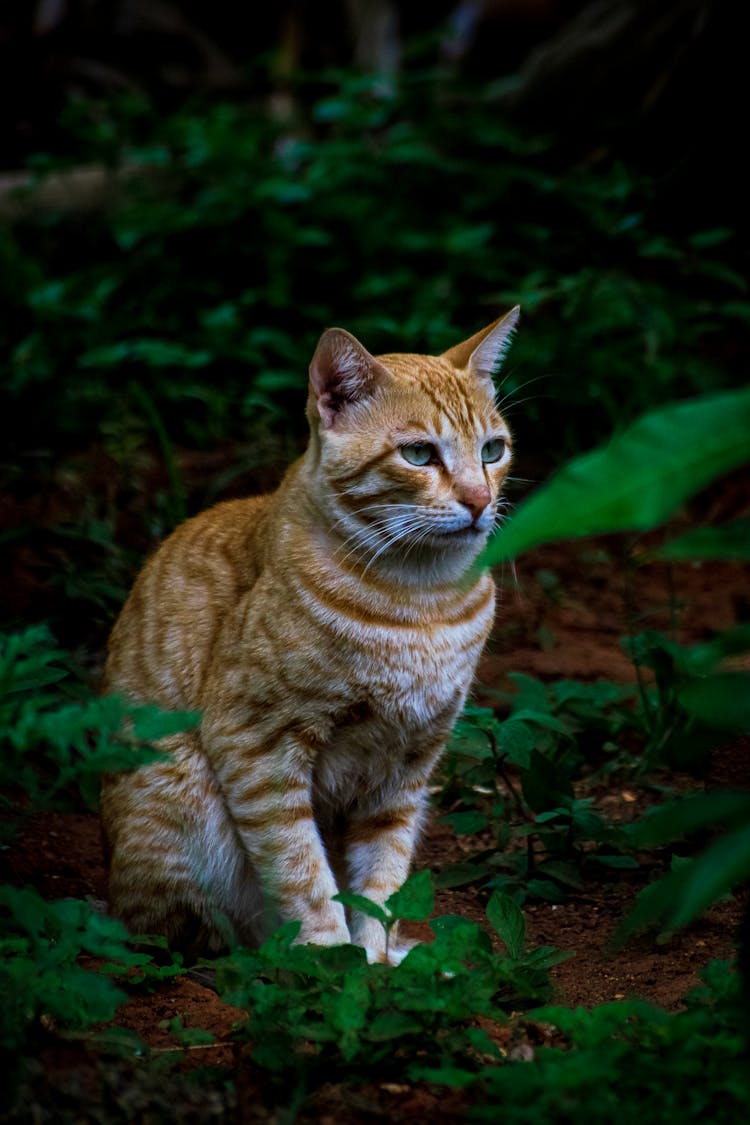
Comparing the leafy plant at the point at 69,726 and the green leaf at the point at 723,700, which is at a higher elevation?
the green leaf at the point at 723,700

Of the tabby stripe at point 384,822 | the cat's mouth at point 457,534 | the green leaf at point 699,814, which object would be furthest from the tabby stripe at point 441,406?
the green leaf at point 699,814

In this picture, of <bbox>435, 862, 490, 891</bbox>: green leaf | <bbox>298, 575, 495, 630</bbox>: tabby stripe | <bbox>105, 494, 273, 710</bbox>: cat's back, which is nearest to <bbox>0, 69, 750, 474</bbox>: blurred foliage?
<bbox>105, 494, 273, 710</bbox>: cat's back

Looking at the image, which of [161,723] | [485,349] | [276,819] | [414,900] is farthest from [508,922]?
[485,349]

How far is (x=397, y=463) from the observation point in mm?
3258

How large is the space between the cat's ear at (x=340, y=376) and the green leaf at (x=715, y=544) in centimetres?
174

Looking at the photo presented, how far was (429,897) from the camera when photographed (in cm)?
249

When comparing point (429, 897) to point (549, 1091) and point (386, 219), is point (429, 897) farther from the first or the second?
point (386, 219)

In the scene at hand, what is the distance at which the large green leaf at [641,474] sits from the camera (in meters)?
1.57

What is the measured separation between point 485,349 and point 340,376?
1.70 feet

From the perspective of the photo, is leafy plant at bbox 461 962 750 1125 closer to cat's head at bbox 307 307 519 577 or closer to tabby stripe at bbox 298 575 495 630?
tabby stripe at bbox 298 575 495 630

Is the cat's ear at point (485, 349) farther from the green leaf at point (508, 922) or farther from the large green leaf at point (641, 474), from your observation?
the large green leaf at point (641, 474)

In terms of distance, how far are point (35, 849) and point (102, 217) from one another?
15.6 ft

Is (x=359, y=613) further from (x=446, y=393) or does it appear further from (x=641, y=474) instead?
(x=641, y=474)

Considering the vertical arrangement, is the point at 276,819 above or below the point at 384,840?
above
